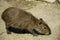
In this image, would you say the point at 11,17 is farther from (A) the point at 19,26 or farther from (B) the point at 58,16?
(B) the point at 58,16

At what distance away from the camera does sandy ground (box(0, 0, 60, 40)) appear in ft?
3.79

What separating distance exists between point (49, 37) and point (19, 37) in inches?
7.9

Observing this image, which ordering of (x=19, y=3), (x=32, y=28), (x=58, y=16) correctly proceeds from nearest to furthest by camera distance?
(x=32, y=28) < (x=58, y=16) < (x=19, y=3)

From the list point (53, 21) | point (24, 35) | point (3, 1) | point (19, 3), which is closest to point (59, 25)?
point (53, 21)

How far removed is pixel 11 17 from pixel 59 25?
0.36 metres

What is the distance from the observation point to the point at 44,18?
1319mm

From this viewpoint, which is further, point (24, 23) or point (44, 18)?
point (44, 18)

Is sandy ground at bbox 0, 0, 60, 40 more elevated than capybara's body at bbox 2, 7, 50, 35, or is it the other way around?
capybara's body at bbox 2, 7, 50, 35

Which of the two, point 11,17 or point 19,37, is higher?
point 11,17

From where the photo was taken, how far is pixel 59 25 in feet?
4.17

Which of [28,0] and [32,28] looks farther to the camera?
[28,0]

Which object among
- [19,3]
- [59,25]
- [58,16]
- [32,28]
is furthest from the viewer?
[19,3]

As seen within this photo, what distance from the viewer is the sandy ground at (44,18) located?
3.79ft

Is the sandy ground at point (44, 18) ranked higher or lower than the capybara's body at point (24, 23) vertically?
lower
